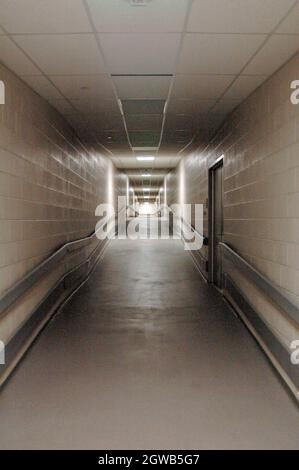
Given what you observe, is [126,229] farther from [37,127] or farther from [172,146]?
[37,127]

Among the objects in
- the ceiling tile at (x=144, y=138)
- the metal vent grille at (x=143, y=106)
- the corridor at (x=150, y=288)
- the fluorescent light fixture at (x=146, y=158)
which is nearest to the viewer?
the corridor at (x=150, y=288)

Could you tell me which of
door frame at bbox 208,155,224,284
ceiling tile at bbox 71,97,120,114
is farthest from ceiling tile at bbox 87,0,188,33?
door frame at bbox 208,155,224,284

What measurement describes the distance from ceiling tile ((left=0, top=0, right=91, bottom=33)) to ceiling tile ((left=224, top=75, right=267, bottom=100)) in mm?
1759

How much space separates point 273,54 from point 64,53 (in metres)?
1.67

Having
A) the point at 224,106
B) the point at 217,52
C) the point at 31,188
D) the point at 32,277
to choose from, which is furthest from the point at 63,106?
the point at 217,52

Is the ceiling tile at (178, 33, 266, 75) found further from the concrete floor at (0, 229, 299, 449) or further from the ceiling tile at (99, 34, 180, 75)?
the concrete floor at (0, 229, 299, 449)

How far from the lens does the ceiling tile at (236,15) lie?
2.63 meters

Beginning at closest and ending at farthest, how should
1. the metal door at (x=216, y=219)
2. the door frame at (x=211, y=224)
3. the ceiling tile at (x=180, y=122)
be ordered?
the ceiling tile at (x=180, y=122) < the metal door at (x=216, y=219) < the door frame at (x=211, y=224)

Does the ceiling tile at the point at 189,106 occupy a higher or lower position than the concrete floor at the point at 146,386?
higher

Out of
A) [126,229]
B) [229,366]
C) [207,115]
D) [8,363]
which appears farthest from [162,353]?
[126,229]

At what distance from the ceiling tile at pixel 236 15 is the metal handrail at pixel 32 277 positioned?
246cm

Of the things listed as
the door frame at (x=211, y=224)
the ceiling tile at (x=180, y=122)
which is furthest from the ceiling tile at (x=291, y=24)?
the door frame at (x=211, y=224)

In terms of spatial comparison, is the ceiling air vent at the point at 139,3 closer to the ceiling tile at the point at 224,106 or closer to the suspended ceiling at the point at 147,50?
the suspended ceiling at the point at 147,50

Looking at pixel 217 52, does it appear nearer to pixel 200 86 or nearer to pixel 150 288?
pixel 200 86
